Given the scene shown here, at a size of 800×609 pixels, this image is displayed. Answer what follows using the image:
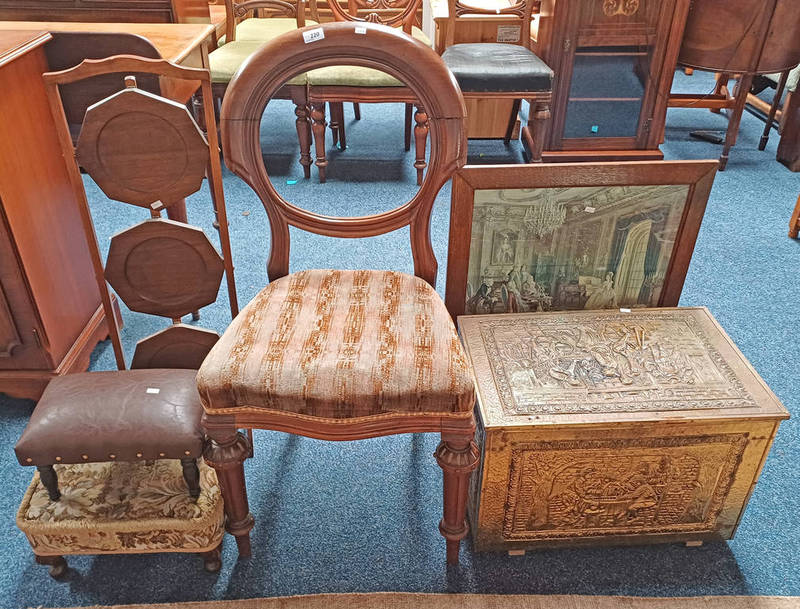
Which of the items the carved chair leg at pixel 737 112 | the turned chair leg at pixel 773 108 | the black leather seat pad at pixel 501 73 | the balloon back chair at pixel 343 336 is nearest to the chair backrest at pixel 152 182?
the balloon back chair at pixel 343 336

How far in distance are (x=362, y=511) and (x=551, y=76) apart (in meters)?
2.05

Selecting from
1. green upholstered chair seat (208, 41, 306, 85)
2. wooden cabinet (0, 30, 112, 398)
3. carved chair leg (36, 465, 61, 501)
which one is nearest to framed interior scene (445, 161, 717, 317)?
carved chair leg (36, 465, 61, 501)

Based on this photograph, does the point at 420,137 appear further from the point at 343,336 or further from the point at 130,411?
the point at 130,411

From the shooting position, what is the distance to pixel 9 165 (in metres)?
1.53

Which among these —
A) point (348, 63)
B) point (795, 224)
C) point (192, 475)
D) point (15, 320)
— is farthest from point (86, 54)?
point (795, 224)

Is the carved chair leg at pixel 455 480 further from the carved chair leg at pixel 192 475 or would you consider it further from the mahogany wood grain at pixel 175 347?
the mahogany wood grain at pixel 175 347

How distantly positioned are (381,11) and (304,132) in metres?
0.67

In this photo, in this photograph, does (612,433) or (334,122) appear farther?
(334,122)

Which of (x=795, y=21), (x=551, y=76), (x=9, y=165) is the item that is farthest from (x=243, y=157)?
(x=795, y=21)

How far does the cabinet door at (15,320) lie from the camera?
157 centimetres

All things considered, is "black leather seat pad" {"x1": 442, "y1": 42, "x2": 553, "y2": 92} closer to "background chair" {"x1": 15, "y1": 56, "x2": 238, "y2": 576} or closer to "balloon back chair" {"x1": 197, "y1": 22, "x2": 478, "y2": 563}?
"balloon back chair" {"x1": 197, "y1": 22, "x2": 478, "y2": 563}

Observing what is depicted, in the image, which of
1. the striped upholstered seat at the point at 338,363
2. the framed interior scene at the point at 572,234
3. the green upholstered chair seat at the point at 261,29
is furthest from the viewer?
the green upholstered chair seat at the point at 261,29

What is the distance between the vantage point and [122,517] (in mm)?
1307

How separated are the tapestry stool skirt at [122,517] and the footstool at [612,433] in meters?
0.56
